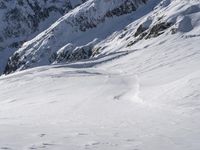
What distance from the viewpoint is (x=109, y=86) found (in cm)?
4341

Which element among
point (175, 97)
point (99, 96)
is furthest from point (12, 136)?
point (99, 96)

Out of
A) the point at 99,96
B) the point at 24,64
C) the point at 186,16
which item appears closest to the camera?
the point at 99,96

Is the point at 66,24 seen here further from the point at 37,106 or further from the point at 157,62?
the point at 37,106

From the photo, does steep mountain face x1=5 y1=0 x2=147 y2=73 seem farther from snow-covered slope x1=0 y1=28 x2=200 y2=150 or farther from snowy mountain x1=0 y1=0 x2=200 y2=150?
snow-covered slope x1=0 y1=28 x2=200 y2=150

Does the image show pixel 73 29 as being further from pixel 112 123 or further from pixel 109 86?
pixel 112 123

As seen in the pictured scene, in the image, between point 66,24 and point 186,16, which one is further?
point 66,24

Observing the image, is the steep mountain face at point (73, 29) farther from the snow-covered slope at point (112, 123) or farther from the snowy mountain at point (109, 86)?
the snow-covered slope at point (112, 123)

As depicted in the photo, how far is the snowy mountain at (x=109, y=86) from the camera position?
597 inches

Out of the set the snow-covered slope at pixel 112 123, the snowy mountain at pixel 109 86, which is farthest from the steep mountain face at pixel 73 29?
the snow-covered slope at pixel 112 123

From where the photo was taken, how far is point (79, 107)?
1156 inches

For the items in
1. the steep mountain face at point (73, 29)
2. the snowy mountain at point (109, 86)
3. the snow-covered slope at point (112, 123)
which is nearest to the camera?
the snow-covered slope at point (112, 123)

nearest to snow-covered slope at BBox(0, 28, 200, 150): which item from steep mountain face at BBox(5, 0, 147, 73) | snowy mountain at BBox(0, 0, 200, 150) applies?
snowy mountain at BBox(0, 0, 200, 150)

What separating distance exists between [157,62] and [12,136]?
4800 cm

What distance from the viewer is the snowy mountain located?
1517cm
